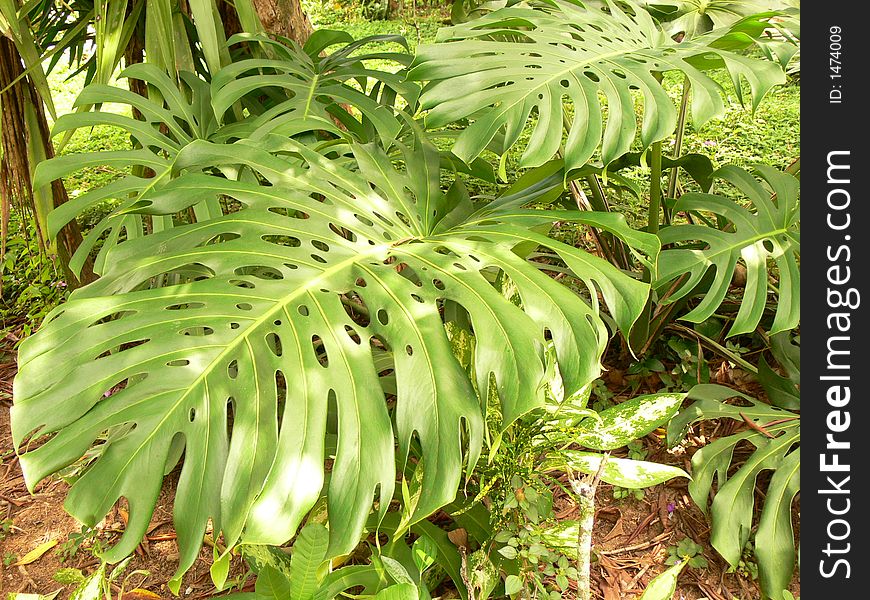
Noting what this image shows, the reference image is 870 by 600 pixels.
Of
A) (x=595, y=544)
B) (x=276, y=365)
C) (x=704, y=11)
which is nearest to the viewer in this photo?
(x=276, y=365)

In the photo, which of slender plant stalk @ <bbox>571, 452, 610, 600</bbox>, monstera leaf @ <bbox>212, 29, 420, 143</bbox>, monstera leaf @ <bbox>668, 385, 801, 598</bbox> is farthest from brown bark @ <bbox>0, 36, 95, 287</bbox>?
monstera leaf @ <bbox>668, 385, 801, 598</bbox>

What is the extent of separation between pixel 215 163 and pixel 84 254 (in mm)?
425

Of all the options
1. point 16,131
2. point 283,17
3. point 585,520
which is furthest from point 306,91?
point 585,520

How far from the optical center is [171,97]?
59.2 inches

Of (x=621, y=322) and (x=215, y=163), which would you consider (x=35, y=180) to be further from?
(x=621, y=322)

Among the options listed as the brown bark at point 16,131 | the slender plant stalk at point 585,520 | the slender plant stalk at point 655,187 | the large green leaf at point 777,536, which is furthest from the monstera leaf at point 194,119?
the large green leaf at point 777,536

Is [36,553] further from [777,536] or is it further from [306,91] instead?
[777,536]

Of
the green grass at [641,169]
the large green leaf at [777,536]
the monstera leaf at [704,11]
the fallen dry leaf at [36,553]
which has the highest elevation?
the monstera leaf at [704,11]

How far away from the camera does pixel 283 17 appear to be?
2080mm

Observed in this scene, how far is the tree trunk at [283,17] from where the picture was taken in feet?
6.68

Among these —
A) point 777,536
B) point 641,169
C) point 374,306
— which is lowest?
point 777,536

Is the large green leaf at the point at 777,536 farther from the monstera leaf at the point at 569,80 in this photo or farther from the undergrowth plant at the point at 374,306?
the monstera leaf at the point at 569,80

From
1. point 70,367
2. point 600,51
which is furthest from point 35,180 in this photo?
point 600,51

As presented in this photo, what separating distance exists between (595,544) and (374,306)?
2.54 feet
